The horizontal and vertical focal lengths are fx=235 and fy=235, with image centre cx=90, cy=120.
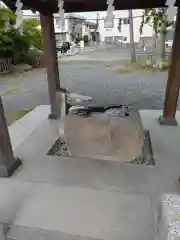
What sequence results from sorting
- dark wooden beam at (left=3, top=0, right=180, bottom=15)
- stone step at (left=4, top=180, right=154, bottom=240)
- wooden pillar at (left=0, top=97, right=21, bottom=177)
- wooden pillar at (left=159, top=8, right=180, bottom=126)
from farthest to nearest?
wooden pillar at (left=159, top=8, right=180, bottom=126), dark wooden beam at (left=3, top=0, right=180, bottom=15), wooden pillar at (left=0, top=97, right=21, bottom=177), stone step at (left=4, top=180, right=154, bottom=240)

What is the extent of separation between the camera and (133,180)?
2.51 meters

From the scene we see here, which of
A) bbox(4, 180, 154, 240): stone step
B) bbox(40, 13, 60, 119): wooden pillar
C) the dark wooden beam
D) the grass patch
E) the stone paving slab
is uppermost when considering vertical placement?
Result: the dark wooden beam

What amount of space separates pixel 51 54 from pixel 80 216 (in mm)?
2828

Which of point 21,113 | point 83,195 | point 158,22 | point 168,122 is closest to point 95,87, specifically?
point 21,113

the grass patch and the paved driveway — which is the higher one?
the paved driveway

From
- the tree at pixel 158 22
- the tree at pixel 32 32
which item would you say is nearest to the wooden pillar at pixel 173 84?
the tree at pixel 158 22

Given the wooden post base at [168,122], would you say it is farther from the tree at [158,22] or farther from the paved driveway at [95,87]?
the tree at [158,22]

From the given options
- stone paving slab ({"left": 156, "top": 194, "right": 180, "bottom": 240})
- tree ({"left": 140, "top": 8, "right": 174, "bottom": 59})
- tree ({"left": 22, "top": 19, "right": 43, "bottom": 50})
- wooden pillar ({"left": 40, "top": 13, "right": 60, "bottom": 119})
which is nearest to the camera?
stone paving slab ({"left": 156, "top": 194, "right": 180, "bottom": 240})

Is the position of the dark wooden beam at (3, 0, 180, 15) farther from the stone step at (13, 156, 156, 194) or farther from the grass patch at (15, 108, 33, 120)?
the grass patch at (15, 108, 33, 120)

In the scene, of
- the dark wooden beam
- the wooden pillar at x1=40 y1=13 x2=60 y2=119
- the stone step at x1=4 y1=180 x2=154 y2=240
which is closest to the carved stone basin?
the stone step at x1=4 y1=180 x2=154 y2=240

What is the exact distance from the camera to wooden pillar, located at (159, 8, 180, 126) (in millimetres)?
3574

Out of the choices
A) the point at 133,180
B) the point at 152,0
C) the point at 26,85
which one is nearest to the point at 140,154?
the point at 133,180

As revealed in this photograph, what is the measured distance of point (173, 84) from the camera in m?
3.78

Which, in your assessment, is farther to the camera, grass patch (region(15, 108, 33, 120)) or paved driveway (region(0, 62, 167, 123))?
paved driveway (region(0, 62, 167, 123))
